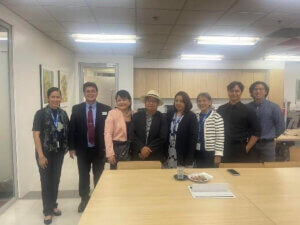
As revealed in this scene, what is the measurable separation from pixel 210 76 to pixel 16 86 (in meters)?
5.87

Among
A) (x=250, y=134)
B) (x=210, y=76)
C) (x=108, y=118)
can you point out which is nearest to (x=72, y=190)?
(x=108, y=118)

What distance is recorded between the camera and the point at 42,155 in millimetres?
2756

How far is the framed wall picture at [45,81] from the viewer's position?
4.44 metres

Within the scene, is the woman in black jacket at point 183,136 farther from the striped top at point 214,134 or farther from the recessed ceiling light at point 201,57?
the recessed ceiling light at point 201,57

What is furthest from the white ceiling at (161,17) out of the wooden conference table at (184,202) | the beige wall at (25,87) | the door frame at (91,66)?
the wooden conference table at (184,202)

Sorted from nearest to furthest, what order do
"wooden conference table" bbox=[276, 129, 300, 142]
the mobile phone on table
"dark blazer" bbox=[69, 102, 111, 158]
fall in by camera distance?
the mobile phone on table → "dark blazer" bbox=[69, 102, 111, 158] → "wooden conference table" bbox=[276, 129, 300, 142]

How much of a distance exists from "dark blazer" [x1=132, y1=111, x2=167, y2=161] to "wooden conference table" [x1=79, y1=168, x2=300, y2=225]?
0.55 meters

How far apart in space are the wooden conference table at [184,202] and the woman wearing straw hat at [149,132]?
1.78 ft

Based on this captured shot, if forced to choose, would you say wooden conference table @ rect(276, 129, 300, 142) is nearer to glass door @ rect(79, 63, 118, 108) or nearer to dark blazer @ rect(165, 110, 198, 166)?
A: dark blazer @ rect(165, 110, 198, 166)

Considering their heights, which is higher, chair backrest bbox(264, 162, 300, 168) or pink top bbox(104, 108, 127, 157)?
pink top bbox(104, 108, 127, 157)

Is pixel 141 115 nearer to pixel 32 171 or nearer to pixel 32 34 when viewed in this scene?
pixel 32 171

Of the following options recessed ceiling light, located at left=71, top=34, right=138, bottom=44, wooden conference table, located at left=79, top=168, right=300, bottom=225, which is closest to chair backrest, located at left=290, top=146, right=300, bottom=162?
wooden conference table, located at left=79, top=168, right=300, bottom=225

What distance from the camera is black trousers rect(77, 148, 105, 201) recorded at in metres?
3.16

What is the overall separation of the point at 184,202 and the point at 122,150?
131cm
